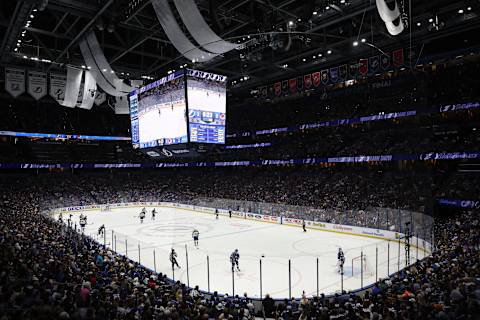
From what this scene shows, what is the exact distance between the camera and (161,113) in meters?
19.0

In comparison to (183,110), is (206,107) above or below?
above

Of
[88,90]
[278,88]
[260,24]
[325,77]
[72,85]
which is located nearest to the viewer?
[260,24]

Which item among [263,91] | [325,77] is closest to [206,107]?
[325,77]

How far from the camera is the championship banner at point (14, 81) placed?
2245cm

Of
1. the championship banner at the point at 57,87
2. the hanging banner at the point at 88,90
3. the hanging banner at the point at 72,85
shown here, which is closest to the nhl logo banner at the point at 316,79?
the hanging banner at the point at 88,90

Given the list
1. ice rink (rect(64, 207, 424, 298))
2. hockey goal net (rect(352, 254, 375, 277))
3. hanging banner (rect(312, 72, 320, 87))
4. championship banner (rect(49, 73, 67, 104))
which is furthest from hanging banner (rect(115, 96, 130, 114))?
hockey goal net (rect(352, 254, 375, 277))

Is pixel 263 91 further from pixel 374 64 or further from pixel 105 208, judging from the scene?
pixel 105 208

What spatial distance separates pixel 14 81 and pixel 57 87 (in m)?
2.59

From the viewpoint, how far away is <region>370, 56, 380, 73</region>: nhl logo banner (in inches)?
952

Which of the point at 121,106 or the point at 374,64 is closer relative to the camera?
the point at 374,64

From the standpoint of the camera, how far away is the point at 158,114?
19.2m

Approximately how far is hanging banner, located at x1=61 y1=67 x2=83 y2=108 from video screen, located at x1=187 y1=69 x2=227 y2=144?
9239 mm

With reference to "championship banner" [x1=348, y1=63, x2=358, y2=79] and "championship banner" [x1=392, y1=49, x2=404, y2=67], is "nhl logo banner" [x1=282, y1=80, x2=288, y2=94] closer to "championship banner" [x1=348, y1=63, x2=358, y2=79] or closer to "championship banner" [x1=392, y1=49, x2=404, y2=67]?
"championship banner" [x1=348, y1=63, x2=358, y2=79]

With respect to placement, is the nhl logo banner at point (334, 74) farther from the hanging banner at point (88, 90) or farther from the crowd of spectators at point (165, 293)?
Result: the hanging banner at point (88, 90)
